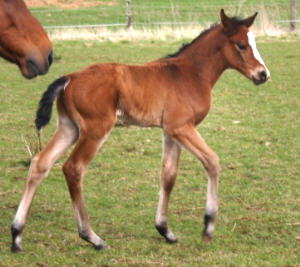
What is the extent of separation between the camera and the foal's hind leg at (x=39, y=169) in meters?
5.04

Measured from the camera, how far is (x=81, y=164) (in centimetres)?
496

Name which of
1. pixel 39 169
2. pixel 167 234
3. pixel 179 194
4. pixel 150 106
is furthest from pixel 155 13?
pixel 39 169

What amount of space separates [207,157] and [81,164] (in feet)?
3.13

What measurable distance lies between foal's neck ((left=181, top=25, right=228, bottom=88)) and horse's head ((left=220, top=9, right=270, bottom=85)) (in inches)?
2.4

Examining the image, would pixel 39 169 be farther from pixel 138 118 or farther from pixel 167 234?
pixel 167 234

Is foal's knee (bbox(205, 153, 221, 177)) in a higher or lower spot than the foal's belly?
lower

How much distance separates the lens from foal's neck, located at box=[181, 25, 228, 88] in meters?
5.57

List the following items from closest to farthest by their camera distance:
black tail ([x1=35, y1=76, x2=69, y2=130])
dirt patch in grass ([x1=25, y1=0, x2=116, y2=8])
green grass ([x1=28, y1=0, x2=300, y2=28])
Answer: black tail ([x1=35, y1=76, x2=69, y2=130]) → green grass ([x1=28, y1=0, x2=300, y2=28]) → dirt patch in grass ([x1=25, y1=0, x2=116, y2=8])

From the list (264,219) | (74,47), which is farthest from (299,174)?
(74,47)

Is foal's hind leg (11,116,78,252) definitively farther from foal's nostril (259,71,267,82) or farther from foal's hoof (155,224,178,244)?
foal's nostril (259,71,267,82)

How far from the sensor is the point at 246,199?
6.44 metres

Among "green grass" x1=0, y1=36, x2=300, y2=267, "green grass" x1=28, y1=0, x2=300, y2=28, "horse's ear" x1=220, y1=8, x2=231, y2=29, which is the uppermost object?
"horse's ear" x1=220, y1=8, x2=231, y2=29

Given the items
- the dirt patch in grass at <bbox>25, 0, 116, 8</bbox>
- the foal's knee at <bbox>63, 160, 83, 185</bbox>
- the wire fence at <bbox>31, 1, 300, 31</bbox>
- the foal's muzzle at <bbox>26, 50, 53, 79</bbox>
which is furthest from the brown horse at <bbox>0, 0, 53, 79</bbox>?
the dirt patch in grass at <bbox>25, 0, 116, 8</bbox>

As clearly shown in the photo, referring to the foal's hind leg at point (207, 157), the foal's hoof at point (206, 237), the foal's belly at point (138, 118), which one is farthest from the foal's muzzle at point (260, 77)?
the foal's hoof at point (206, 237)
